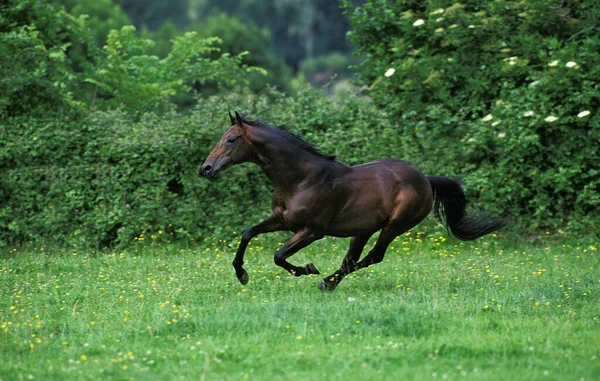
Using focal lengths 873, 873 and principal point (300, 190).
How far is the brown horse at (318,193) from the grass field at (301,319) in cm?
54

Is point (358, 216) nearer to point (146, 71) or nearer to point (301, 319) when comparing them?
point (301, 319)

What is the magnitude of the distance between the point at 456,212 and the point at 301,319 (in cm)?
367

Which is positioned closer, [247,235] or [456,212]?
[247,235]

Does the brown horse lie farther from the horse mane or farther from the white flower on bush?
the white flower on bush

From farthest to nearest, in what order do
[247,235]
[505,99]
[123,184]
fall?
[505,99], [123,184], [247,235]

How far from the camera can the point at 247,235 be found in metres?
9.36

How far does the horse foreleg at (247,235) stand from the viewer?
368 inches

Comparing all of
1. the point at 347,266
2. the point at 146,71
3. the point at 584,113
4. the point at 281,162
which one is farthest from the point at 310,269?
the point at 146,71

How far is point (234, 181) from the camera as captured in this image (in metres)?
13.8

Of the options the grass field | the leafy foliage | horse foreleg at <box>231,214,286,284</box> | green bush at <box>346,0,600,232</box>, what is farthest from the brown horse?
the leafy foliage

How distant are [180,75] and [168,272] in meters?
10.4

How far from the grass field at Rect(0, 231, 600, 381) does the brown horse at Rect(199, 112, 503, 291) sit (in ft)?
1.77

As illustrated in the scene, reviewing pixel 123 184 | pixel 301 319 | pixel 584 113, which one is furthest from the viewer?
pixel 123 184

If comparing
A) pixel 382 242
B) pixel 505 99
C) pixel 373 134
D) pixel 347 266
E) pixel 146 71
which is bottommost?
pixel 505 99
